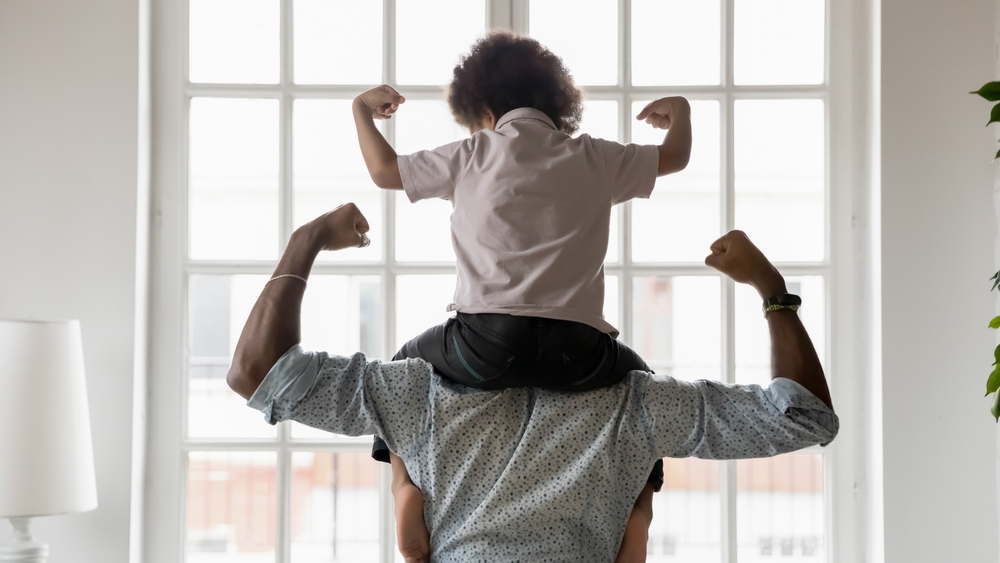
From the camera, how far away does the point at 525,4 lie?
2.07m

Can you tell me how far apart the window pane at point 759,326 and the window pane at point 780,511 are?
24 cm

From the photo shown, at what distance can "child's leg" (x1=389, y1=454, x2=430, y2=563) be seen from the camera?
1.15 metres

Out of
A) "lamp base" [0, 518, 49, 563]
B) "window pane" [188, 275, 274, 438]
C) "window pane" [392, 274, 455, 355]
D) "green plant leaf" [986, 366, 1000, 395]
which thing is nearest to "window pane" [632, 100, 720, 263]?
"window pane" [392, 274, 455, 355]

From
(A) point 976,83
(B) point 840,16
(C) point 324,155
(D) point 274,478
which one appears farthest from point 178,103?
(A) point 976,83

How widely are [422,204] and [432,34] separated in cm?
45

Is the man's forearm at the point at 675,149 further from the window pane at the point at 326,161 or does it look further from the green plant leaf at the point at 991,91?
the window pane at the point at 326,161

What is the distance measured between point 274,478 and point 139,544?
0.35 metres

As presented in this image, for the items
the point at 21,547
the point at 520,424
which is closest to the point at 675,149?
the point at 520,424

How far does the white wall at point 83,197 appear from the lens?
190cm

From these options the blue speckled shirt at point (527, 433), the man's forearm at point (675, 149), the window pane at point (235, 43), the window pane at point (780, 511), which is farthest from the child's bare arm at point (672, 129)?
the window pane at point (235, 43)

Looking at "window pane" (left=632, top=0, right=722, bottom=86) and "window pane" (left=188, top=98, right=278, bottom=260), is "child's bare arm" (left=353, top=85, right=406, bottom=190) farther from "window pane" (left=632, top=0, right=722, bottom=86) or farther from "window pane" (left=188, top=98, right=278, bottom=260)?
"window pane" (left=632, top=0, right=722, bottom=86)

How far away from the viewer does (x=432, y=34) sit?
82.8 inches

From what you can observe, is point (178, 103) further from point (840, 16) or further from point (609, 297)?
point (840, 16)

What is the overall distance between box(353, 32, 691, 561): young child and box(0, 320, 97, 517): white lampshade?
2.50ft
